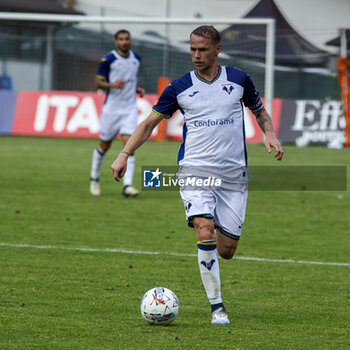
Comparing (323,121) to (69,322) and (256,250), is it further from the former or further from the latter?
(69,322)

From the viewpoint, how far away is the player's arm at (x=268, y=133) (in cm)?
589

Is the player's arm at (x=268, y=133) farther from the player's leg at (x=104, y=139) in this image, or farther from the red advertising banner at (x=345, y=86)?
the red advertising banner at (x=345, y=86)

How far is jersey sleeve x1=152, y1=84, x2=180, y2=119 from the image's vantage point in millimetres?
5965

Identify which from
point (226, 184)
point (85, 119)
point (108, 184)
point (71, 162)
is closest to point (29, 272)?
point (226, 184)

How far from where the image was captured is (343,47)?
1028 inches

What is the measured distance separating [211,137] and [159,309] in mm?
1337

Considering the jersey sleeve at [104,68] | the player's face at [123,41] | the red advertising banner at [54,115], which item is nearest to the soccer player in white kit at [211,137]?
the player's face at [123,41]

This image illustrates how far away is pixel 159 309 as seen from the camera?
18.3ft

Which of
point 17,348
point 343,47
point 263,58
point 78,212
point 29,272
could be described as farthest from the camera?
point 343,47

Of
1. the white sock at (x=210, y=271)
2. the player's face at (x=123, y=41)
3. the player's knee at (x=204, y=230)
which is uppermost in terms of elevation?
the player's face at (x=123, y=41)

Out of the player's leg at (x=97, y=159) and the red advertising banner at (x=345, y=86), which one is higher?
the red advertising banner at (x=345, y=86)

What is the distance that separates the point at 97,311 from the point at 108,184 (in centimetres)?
918

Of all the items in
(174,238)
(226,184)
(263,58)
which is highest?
(263,58)

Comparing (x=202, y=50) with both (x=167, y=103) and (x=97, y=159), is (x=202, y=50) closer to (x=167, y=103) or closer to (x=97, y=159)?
(x=167, y=103)
